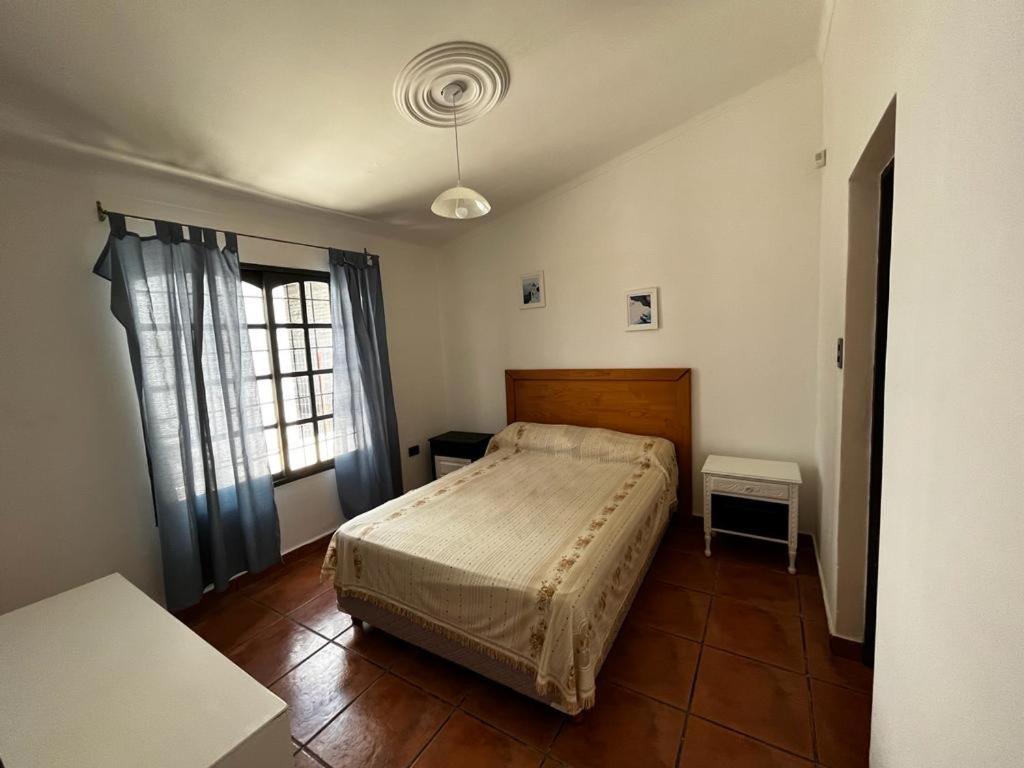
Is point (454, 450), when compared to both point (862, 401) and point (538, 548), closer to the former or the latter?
point (538, 548)

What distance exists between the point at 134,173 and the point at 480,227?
236cm

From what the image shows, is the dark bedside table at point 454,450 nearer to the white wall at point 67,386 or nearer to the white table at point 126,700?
the white wall at point 67,386

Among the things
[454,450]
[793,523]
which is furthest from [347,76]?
[793,523]

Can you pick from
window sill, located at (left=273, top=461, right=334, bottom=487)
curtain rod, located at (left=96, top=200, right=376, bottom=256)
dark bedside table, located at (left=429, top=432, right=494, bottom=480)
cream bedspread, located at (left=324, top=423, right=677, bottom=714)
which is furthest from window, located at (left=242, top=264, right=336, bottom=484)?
cream bedspread, located at (left=324, top=423, right=677, bottom=714)

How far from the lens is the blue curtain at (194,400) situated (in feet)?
6.66

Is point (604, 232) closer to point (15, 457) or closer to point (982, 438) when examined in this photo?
point (982, 438)

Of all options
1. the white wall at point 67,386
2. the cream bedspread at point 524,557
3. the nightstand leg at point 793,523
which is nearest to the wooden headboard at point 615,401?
the cream bedspread at point 524,557

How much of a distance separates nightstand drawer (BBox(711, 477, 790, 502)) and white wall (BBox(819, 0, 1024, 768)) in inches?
51.9

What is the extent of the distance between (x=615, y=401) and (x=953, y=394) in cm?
247

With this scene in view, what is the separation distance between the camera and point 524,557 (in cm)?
167

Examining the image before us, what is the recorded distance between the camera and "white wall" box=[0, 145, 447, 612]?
1728mm

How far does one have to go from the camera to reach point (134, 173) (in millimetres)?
2010

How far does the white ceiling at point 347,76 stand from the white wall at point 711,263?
276 mm

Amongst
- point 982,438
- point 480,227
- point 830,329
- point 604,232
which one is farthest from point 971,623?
→ point 480,227
